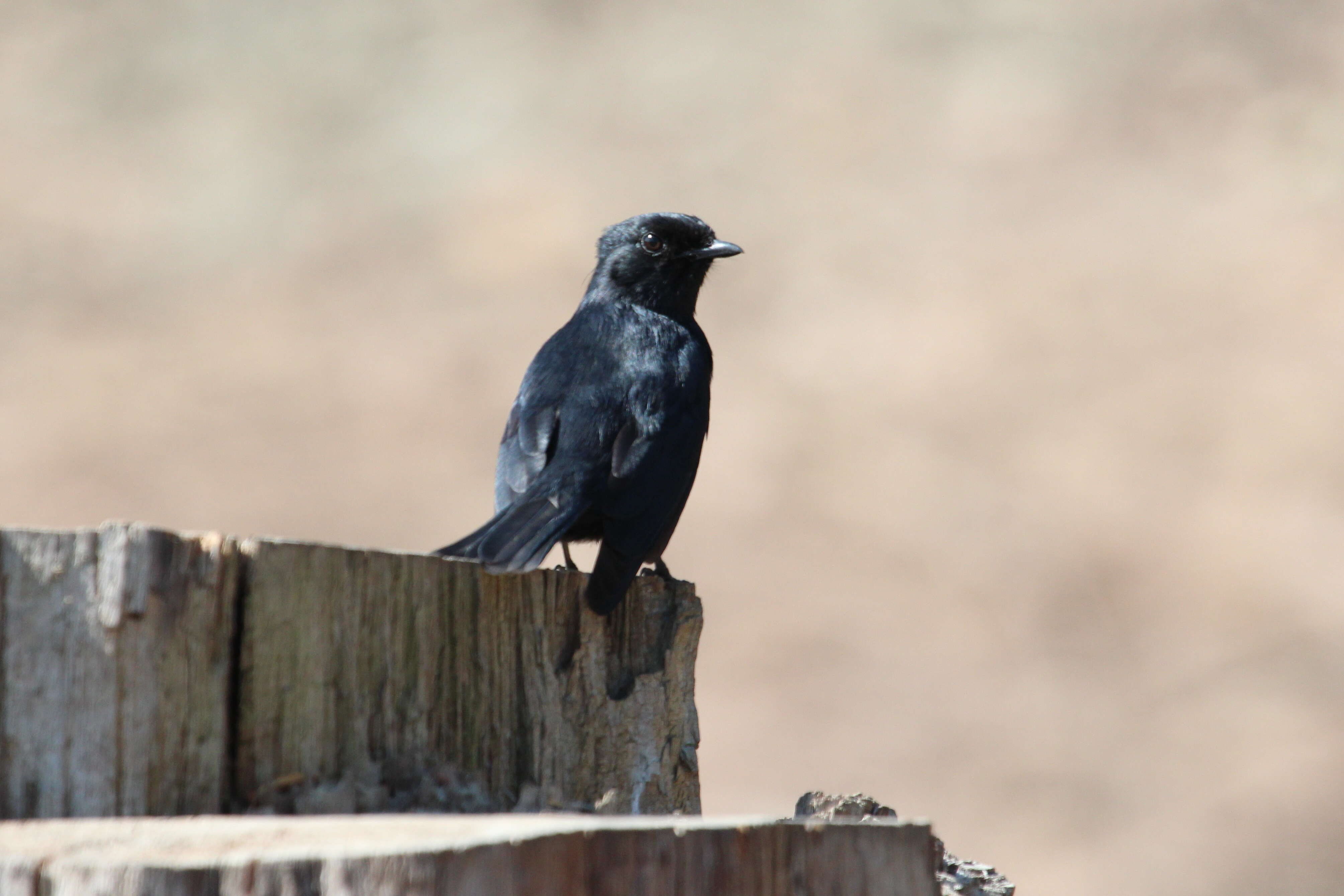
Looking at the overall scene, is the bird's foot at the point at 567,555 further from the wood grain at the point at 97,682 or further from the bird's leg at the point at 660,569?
the wood grain at the point at 97,682

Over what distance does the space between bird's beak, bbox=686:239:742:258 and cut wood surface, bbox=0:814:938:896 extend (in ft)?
11.4

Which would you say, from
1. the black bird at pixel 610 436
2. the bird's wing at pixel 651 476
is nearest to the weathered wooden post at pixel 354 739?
the black bird at pixel 610 436

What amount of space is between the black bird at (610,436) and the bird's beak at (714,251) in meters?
0.19

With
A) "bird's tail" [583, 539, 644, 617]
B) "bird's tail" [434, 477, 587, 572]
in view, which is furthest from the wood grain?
"bird's tail" [583, 539, 644, 617]

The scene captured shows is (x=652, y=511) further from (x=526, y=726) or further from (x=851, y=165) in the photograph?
(x=851, y=165)

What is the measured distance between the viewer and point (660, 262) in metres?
5.65

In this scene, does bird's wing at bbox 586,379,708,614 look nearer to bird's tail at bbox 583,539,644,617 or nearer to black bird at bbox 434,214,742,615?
black bird at bbox 434,214,742,615

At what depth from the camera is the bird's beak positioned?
5.67 metres

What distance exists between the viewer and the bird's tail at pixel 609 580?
3.49 m

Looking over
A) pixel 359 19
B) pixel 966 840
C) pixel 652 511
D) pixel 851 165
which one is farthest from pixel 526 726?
pixel 359 19

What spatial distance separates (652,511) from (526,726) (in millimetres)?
1441

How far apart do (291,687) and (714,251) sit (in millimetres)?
3208

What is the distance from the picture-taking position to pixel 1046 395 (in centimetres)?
1313

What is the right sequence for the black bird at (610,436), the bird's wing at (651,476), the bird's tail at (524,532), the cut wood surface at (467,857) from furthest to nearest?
the bird's wing at (651,476) < the black bird at (610,436) < the bird's tail at (524,532) < the cut wood surface at (467,857)
